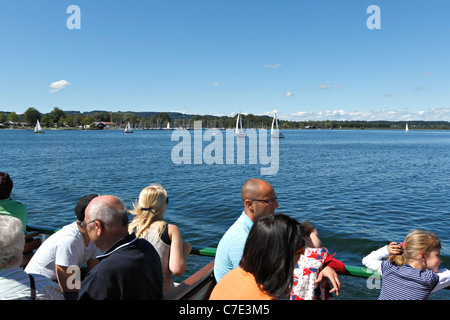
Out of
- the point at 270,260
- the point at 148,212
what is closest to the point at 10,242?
the point at 148,212

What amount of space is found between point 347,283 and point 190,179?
17.1 meters

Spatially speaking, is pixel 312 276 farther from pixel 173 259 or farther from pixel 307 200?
pixel 307 200

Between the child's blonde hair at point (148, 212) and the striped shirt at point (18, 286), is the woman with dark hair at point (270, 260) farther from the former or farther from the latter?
the child's blonde hair at point (148, 212)

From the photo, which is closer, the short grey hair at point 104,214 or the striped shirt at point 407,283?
the short grey hair at point 104,214

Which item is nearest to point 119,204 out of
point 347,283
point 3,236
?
point 3,236

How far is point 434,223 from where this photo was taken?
12375mm

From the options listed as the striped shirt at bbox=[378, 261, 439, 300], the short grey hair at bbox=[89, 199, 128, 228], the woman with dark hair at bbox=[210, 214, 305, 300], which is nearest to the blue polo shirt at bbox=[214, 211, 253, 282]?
the woman with dark hair at bbox=[210, 214, 305, 300]

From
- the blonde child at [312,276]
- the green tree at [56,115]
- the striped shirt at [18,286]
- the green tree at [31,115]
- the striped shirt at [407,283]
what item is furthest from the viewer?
the green tree at [56,115]

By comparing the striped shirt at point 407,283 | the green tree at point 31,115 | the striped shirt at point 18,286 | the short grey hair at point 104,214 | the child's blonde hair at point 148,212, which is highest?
the green tree at point 31,115

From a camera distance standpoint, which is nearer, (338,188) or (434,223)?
(434,223)

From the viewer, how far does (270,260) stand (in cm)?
196

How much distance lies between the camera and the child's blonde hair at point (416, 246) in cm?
287

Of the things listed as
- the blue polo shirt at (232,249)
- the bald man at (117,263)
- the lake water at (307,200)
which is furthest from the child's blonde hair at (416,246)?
the lake water at (307,200)
